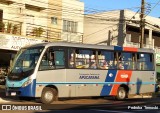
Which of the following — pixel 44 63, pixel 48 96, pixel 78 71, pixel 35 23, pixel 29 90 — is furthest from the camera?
pixel 35 23

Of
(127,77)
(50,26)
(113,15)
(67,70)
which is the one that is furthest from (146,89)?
(113,15)

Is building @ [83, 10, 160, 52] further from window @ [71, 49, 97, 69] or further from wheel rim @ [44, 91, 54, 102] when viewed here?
wheel rim @ [44, 91, 54, 102]

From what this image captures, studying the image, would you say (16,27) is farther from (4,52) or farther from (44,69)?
(44,69)

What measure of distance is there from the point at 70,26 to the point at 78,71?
18.6 m

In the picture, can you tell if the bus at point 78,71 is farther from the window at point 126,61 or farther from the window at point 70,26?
the window at point 70,26

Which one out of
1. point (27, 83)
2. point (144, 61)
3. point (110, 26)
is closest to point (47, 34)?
point (110, 26)

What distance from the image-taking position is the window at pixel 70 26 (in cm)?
3959

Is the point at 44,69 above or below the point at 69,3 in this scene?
below

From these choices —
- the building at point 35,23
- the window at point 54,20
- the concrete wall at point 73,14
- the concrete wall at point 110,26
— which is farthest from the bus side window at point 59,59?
the concrete wall at point 110,26

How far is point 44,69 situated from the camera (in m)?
20.3

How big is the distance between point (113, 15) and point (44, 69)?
25.8m

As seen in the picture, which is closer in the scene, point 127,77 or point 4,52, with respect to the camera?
point 127,77

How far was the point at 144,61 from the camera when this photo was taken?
25.5m

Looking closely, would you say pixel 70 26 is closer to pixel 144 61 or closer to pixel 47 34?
pixel 47 34
